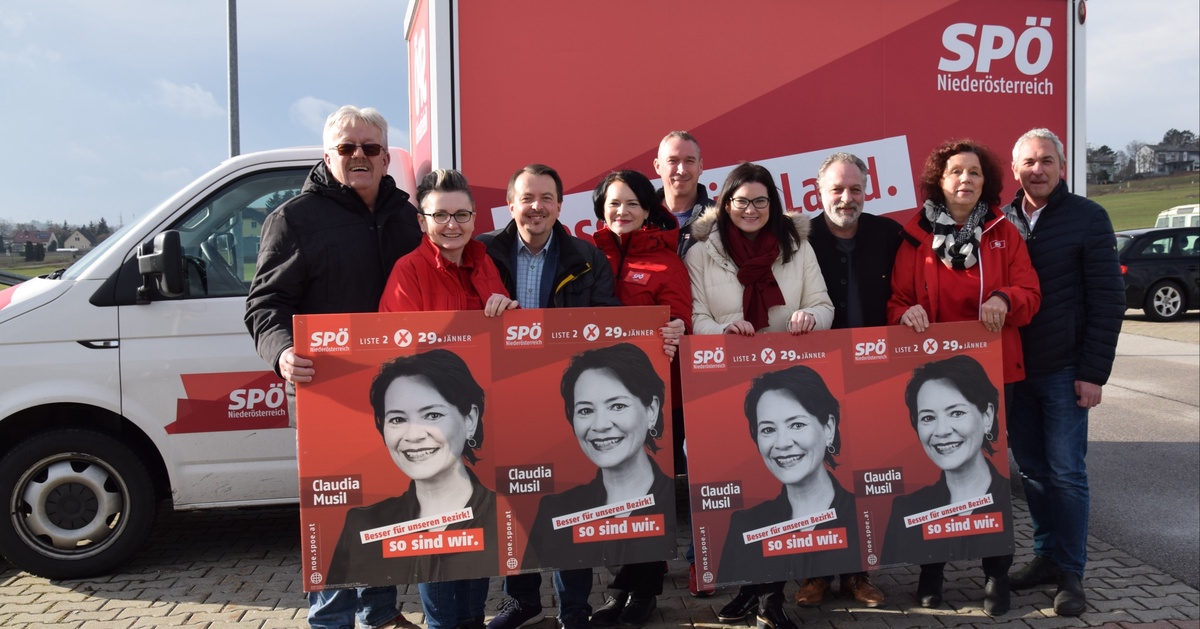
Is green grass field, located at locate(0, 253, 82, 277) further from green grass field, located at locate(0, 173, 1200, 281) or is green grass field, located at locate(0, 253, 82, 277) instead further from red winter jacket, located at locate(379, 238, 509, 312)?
green grass field, located at locate(0, 173, 1200, 281)

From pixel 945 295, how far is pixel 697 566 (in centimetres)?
158

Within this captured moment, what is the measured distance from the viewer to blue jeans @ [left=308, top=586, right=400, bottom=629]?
321cm

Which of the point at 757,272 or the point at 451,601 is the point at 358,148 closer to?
the point at 757,272

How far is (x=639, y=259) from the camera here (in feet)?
11.3

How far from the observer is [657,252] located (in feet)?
11.3

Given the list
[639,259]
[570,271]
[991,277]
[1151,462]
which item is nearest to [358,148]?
[570,271]

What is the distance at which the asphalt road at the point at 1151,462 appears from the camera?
466 cm

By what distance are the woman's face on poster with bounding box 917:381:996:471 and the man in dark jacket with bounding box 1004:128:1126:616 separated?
465mm

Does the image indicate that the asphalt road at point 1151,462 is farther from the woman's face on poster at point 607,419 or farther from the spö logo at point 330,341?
the spö logo at point 330,341

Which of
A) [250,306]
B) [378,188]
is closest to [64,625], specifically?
[250,306]

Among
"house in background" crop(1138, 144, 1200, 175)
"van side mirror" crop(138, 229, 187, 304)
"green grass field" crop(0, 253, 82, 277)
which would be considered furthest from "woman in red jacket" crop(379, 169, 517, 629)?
"house in background" crop(1138, 144, 1200, 175)

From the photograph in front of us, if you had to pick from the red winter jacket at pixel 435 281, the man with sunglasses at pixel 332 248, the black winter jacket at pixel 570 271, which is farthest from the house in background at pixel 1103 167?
the man with sunglasses at pixel 332 248

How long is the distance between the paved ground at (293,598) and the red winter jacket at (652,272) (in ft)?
4.61

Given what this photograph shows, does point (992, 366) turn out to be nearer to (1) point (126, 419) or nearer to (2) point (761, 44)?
(2) point (761, 44)
